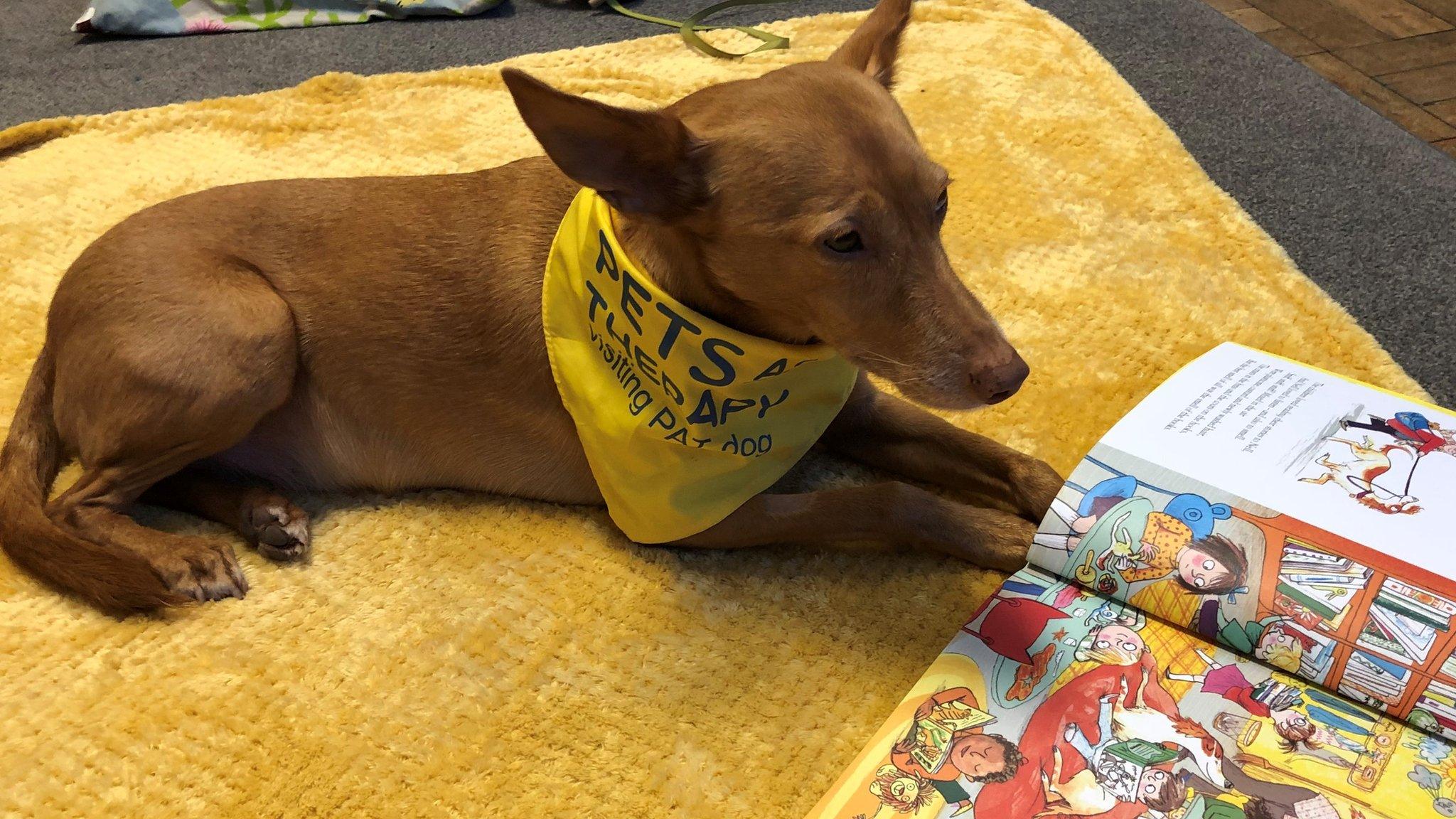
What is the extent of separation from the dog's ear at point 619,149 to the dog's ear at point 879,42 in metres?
0.53

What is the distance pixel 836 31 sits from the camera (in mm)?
3688

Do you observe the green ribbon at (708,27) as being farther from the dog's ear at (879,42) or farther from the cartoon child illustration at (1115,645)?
the cartoon child illustration at (1115,645)

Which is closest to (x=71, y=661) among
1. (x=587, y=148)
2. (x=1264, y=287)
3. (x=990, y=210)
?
(x=587, y=148)

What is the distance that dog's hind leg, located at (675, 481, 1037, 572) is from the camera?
1885mm

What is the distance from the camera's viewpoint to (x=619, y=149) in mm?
1566

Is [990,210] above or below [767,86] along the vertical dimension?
below

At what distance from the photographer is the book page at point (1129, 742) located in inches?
56.4

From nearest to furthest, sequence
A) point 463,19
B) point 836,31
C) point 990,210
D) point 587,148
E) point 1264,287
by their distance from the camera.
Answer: point 587,148
point 1264,287
point 990,210
point 836,31
point 463,19

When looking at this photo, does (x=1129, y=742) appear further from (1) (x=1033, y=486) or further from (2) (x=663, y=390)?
(2) (x=663, y=390)

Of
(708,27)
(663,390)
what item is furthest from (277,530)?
(708,27)

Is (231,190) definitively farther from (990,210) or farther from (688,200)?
(990,210)

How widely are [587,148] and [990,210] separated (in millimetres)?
1628

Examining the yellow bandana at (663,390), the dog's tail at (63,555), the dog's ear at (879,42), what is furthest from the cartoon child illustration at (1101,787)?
the dog's tail at (63,555)

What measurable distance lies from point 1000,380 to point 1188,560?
0.43 m
